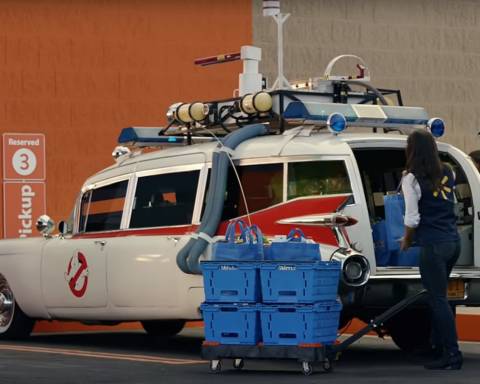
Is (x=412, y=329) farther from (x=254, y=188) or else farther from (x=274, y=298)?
(x=274, y=298)

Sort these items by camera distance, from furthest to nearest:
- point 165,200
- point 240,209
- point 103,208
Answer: point 103,208 < point 165,200 < point 240,209

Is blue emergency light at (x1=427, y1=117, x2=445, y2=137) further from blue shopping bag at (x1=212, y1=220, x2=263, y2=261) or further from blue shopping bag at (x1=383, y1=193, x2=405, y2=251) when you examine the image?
blue shopping bag at (x1=212, y1=220, x2=263, y2=261)

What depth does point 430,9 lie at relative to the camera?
77.5ft

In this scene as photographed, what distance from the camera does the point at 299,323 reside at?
11.3 metres

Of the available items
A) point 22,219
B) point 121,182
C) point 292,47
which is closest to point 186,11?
point 292,47

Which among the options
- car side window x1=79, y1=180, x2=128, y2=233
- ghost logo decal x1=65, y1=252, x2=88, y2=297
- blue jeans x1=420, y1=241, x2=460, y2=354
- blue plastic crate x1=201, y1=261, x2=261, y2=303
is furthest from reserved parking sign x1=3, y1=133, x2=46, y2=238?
blue jeans x1=420, y1=241, x2=460, y2=354

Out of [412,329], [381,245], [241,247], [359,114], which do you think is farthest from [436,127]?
[241,247]

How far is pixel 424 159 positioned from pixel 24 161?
9521mm

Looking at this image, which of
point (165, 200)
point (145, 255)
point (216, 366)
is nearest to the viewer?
point (216, 366)

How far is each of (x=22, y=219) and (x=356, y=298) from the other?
9111 millimetres

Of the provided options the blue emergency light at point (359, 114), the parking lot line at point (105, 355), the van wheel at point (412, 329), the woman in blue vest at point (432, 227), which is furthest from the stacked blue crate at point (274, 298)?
the van wheel at point (412, 329)

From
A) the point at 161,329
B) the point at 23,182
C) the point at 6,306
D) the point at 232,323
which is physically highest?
the point at 23,182

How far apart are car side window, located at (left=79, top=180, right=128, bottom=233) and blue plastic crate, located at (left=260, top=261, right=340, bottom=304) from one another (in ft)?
9.67

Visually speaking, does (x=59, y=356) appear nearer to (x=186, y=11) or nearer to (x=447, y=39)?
(x=186, y=11)
